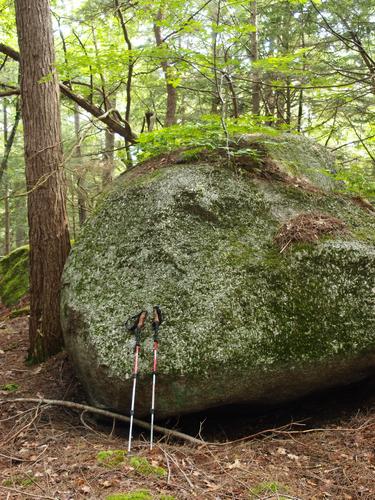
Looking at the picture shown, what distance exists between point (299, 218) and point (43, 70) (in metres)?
4.59

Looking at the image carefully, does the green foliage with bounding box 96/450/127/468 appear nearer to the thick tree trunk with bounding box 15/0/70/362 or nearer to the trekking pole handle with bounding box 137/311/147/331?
the trekking pole handle with bounding box 137/311/147/331

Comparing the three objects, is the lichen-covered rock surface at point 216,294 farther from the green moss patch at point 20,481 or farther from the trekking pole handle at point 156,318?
the green moss patch at point 20,481

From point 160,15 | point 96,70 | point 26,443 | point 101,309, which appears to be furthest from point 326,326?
point 160,15

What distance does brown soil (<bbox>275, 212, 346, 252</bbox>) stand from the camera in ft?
17.4

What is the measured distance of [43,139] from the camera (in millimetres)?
6453

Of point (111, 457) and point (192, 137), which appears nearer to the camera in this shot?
point (111, 457)

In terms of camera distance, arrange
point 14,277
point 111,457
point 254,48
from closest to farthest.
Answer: point 111,457
point 254,48
point 14,277

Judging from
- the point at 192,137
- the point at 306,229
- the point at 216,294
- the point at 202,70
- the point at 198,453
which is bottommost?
the point at 198,453

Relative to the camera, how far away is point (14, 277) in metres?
11.6

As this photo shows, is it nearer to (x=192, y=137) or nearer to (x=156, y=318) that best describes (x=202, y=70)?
(x=192, y=137)

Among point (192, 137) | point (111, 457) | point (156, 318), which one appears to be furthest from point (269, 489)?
point (192, 137)

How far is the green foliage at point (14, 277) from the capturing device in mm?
10742

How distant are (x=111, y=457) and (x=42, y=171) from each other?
14.7ft

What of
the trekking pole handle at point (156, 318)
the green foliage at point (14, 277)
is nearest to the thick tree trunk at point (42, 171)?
the trekking pole handle at point (156, 318)
